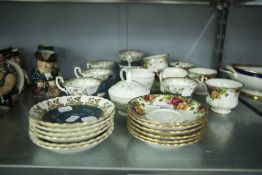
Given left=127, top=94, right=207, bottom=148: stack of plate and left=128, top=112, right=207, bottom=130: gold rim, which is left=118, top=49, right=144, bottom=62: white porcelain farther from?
left=128, top=112, right=207, bottom=130: gold rim

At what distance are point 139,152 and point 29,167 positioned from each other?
0.24 metres

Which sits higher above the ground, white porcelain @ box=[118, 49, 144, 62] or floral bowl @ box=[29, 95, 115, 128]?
white porcelain @ box=[118, 49, 144, 62]

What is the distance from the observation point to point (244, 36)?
3.71 feet

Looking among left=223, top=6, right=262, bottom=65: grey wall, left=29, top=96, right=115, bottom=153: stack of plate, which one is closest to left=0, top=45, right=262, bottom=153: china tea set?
left=29, top=96, right=115, bottom=153: stack of plate

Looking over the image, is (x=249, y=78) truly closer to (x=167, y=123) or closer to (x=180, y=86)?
(x=180, y=86)

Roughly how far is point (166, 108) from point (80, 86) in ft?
0.94

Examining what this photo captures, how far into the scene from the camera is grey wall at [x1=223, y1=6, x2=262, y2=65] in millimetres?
1104

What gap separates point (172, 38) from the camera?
1131mm

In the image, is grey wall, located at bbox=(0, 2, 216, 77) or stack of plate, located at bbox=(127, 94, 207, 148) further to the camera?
grey wall, located at bbox=(0, 2, 216, 77)

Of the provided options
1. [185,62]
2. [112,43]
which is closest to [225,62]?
[185,62]

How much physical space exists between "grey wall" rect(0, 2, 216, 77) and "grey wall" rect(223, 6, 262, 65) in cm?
8

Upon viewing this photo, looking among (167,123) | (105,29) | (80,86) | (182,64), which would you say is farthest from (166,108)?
(105,29)

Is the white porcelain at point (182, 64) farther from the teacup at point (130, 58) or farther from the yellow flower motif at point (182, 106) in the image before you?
the yellow flower motif at point (182, 106)

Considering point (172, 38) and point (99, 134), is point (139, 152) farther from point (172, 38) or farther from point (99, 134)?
point (172, 38)
